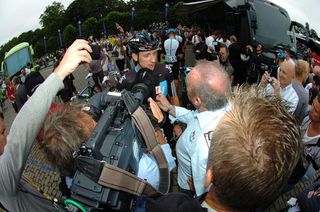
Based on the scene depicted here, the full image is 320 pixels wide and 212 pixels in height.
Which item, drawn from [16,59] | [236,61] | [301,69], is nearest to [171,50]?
[236,61]

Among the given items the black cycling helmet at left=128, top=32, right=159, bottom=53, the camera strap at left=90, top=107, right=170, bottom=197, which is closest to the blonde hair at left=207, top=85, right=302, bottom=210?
the camera strap at left=90, top=107, right=170, bottom=197

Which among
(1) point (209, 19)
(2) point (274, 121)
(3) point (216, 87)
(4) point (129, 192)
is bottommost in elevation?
(1) point (209, 19)

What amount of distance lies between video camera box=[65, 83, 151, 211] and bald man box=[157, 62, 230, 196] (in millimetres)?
847

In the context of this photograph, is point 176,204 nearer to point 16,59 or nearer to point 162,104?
point 162,104

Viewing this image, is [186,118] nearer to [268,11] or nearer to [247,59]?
[247,59]

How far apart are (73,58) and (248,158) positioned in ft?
3.31

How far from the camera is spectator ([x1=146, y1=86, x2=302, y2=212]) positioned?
1.15m

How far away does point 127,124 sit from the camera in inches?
62.1

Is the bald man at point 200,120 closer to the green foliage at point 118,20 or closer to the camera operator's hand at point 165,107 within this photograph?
the camera operator's hand at point 165,107

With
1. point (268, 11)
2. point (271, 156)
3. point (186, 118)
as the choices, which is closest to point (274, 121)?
point (271, 156)

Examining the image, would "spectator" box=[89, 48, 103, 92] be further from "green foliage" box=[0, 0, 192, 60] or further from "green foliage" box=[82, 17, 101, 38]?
"green foliage" box=[82, 17, 101, 38]

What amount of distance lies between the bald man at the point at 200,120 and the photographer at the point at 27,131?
1.07 metres

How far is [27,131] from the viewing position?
4.96ft

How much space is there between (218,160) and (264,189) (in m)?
0.20
